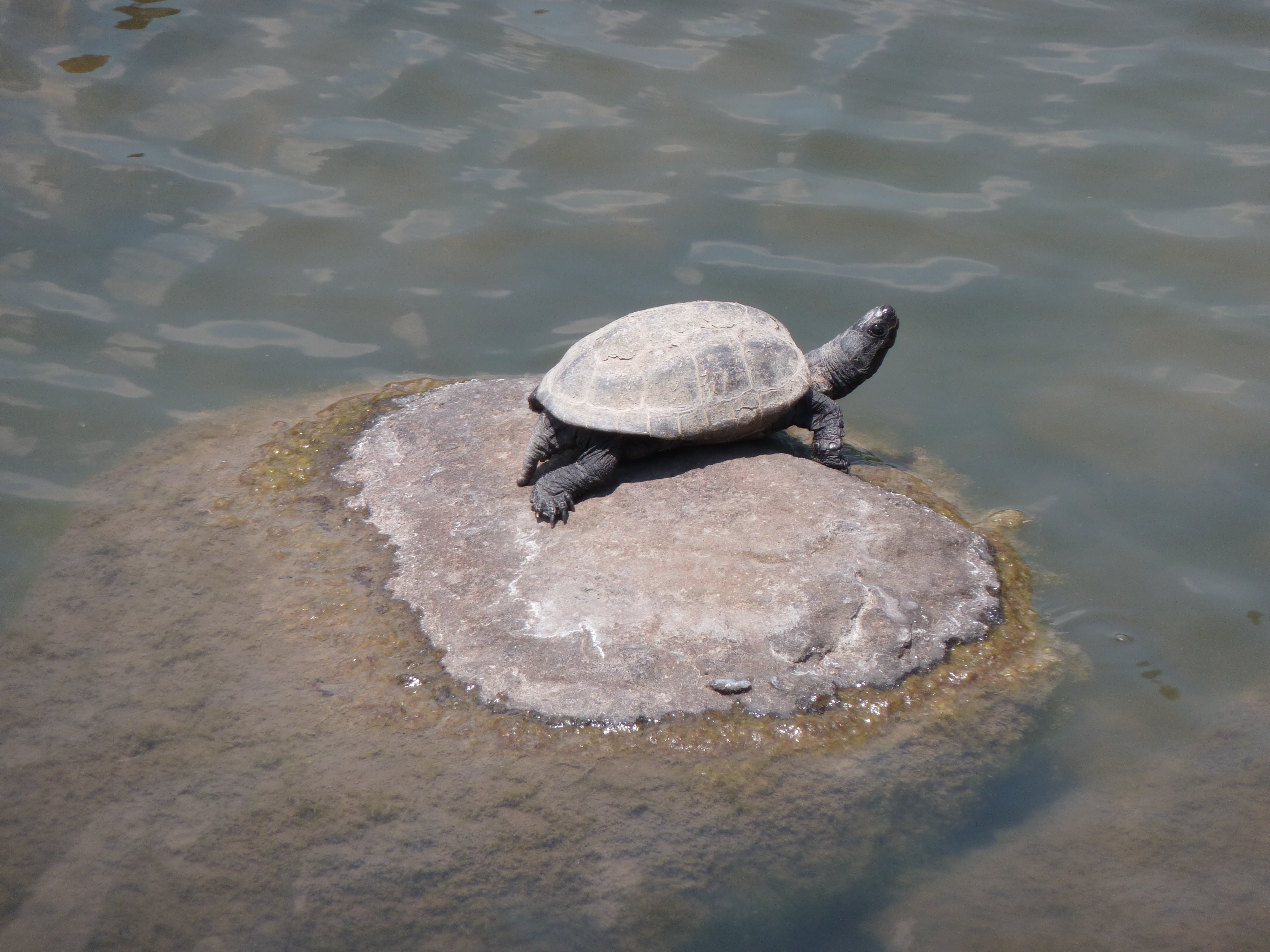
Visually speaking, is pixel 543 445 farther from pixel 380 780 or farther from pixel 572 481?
pixel 380 780

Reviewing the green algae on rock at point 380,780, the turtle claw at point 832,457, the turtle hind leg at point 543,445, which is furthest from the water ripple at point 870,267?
the green algae on rock at point 380,780

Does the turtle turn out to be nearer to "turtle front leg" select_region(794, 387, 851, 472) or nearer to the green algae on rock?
"turtle front leg" select_region(794, 387, 851, 472)

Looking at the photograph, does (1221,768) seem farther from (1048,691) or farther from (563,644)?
(563,644)

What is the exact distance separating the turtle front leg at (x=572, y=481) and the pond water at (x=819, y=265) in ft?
5.22

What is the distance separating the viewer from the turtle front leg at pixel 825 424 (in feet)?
17.3

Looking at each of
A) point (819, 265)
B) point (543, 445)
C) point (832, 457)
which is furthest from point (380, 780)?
point (819, 265)

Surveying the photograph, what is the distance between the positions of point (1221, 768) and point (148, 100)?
369 inches

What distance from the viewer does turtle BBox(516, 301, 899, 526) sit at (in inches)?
189

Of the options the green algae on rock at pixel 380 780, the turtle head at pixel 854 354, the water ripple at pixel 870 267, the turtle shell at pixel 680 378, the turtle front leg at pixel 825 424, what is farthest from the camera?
the water ripple at pixel 870 267

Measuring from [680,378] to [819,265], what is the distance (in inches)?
127

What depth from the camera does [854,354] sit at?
5699 millimetres

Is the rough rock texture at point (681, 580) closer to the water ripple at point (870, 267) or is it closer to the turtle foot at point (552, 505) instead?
the turtle foot at point (552, 505)

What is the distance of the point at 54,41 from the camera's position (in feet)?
30.6

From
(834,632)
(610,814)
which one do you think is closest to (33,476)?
(610,814)
